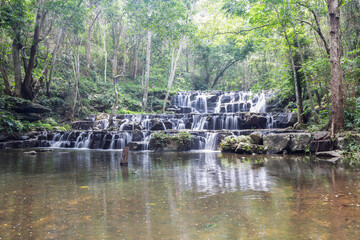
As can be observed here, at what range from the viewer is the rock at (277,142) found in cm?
1030

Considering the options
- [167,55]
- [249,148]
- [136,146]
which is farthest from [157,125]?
[167,55]

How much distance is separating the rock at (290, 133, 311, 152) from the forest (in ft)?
3.26

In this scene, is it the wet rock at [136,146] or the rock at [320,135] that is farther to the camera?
the wet rock at [136,146]

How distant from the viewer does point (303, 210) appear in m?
3.03

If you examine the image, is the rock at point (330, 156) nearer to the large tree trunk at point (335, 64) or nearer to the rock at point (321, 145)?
the rock at point (321, 145)

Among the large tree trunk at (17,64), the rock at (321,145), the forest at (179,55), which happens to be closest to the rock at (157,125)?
the forest at (179,55)

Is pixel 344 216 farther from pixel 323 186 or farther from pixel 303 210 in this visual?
pixel 323 186

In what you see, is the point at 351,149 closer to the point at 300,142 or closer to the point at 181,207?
the point at 300,142

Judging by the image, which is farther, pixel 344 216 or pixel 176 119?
pixel 176 119

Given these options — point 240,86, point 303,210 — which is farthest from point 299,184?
point 240,86

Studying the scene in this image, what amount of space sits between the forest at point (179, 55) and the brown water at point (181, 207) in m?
6.32

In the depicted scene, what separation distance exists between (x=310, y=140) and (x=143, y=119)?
12372 mm

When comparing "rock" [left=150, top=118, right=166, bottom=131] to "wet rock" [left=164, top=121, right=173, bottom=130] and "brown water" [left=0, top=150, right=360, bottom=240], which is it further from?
"brown water" [left=0, top=150, right=360, bottom=240]

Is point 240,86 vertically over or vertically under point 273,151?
over
